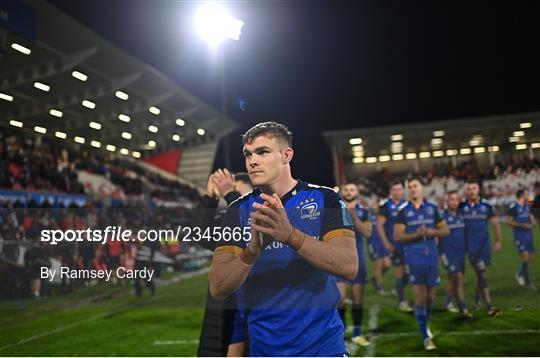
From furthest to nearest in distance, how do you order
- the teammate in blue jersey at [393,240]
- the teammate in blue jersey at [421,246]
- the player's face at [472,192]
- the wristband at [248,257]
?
A: the teammate in blue jersey at [393,240], the player's face at [472,192], the teammate in blue jersey at [421,246], the wristband at [248,257]

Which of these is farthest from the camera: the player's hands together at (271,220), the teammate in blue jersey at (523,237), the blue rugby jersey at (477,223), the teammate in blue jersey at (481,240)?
the blue rugby jersey at (477,223)

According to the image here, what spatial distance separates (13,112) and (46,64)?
5.16ft

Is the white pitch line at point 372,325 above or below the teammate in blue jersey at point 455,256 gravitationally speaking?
below

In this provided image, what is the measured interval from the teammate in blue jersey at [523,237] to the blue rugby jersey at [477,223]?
0.24 meters

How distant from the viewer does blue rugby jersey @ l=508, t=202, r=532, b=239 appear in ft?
17.7

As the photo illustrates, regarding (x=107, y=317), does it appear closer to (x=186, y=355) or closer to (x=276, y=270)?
(x=186, y=355)

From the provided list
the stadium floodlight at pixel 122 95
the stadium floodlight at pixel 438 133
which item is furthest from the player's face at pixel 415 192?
the stadium floodlight at pixel 122 95

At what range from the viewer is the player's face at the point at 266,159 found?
234 centimetres

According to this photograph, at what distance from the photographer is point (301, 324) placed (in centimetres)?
207

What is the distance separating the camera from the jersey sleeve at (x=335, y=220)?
2084 millimetres

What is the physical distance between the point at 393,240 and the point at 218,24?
369 centimetres

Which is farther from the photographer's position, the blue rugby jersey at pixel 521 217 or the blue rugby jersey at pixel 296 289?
the blue rugby jersey at pixel 521 217

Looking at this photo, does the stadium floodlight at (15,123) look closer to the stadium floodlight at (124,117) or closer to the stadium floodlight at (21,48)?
the stadium floodlight at (21,48)

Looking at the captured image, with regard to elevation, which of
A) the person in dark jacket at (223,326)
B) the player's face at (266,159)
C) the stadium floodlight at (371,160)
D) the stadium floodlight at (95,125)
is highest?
the stadium floodlight at (95,125)
